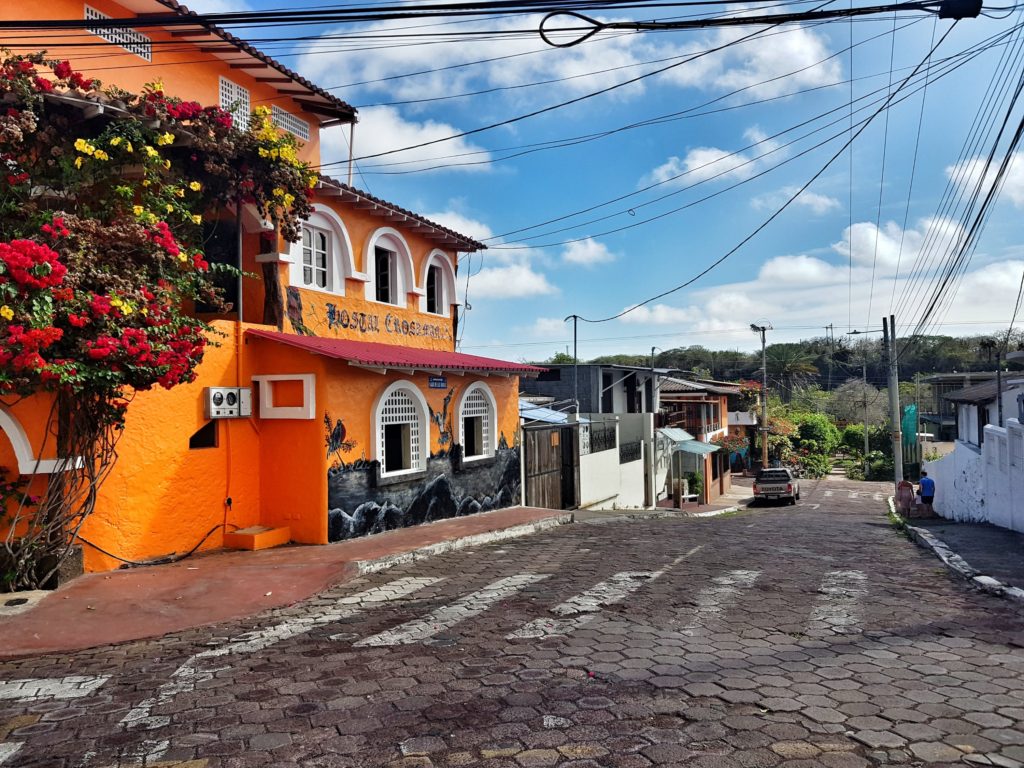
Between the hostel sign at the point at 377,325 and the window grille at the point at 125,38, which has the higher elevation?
the window grille at the point at 125,38

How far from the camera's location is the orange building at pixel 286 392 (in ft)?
31.0

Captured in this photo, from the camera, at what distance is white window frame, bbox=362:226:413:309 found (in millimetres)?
13586

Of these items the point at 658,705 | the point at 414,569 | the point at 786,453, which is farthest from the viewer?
the point at 786,453

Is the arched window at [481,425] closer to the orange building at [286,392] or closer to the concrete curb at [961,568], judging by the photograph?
the orange building at [286,392]

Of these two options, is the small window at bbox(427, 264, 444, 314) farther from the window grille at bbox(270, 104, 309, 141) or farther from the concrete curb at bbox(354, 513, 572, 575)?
the concrete curb at bbox(354, 513, 572, 575)

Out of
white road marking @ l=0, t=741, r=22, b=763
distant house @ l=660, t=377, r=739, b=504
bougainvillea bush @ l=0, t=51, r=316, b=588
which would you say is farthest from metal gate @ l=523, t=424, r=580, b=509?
distant house @ l=660, t=377, r=739, b=504

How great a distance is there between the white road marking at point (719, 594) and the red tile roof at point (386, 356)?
5713 millimetres

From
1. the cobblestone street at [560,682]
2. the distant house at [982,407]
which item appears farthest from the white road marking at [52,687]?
the distant house at [982,407]

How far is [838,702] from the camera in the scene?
4.61m

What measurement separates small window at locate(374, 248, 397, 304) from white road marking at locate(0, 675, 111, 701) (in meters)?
9.77

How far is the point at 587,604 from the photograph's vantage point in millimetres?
7289

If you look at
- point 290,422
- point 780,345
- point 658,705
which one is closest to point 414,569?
point 290,422

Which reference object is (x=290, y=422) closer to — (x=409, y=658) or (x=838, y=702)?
(x=409, y=658)

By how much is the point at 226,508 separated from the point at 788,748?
339 inches
